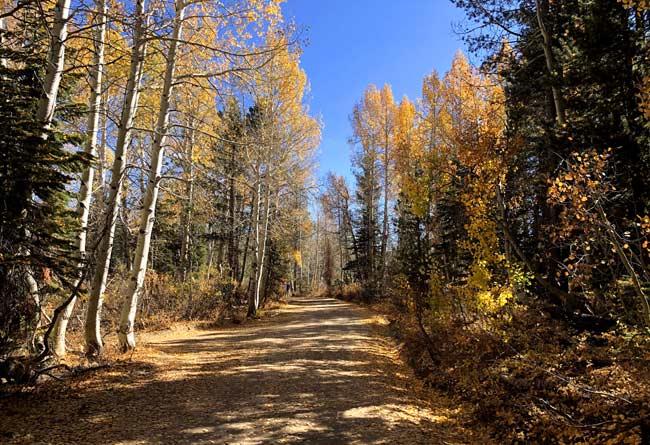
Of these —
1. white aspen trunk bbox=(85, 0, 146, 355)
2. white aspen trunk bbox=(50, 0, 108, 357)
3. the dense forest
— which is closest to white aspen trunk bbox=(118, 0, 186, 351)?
the dense forest

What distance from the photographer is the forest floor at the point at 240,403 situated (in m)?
3.92

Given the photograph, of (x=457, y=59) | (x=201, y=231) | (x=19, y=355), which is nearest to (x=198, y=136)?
(x=201, y=231)

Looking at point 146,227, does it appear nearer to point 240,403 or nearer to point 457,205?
point 240,403

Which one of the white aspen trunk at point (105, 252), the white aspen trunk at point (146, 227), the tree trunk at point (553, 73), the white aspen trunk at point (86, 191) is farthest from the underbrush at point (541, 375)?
the white aspen trunk at point (86, 191)

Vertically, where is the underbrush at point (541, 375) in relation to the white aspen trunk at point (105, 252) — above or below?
below

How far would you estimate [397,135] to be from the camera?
19.8 m

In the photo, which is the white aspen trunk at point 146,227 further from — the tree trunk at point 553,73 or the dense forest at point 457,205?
the tree trunk at point 553,73

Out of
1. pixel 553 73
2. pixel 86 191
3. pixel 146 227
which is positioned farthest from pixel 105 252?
pixel 553 73

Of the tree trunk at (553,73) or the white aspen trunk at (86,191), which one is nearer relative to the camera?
the white aspen trunk at (86,191)

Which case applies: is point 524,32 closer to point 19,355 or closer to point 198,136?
point 198,136

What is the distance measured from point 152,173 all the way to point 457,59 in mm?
17820

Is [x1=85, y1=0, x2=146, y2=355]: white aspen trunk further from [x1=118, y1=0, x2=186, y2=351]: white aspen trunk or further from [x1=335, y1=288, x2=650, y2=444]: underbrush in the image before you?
[x1=335, y1=288, x2=650, y2=444]: underbrush

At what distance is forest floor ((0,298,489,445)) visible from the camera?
12.9 ft

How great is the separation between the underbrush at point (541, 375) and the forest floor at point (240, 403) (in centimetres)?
46
